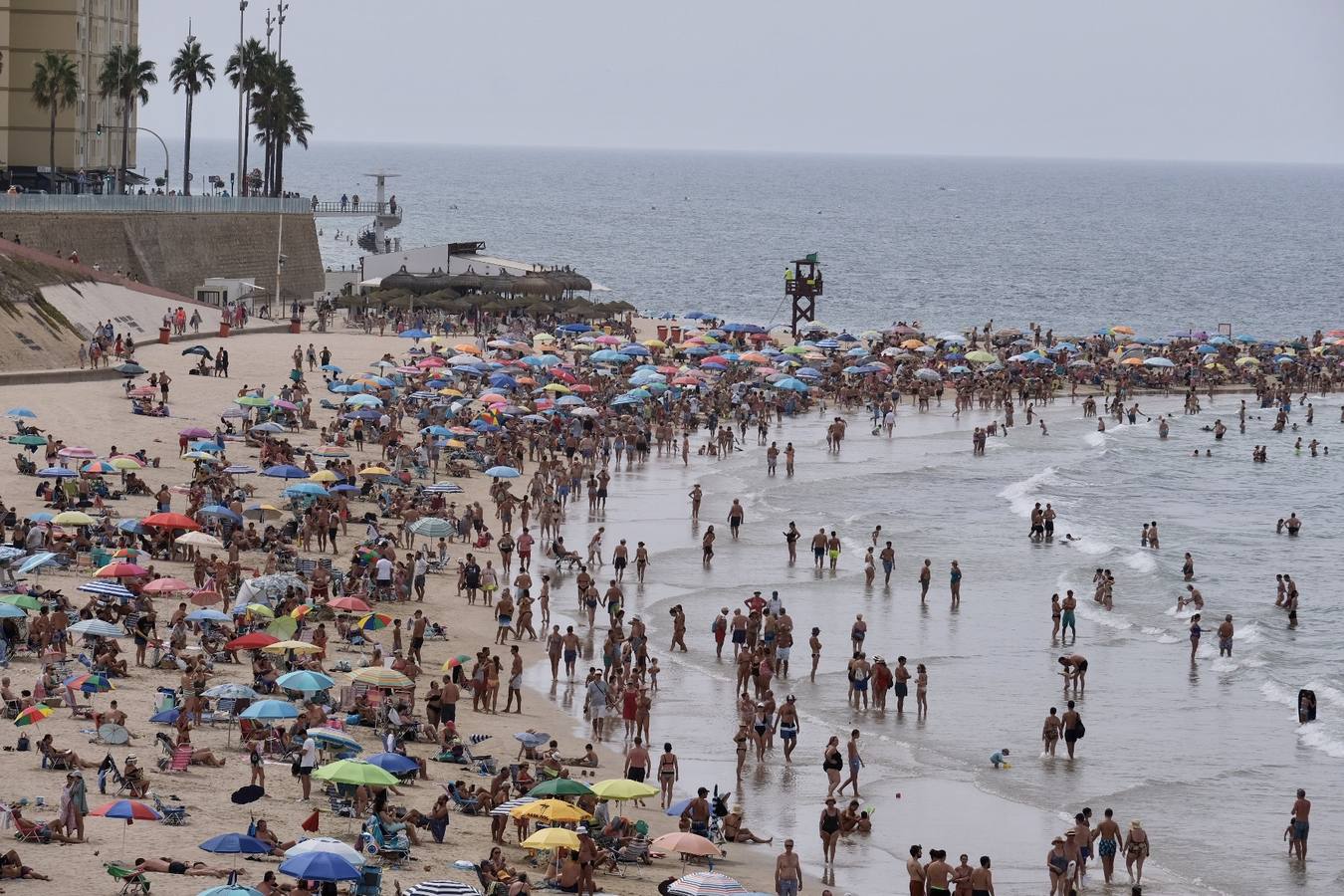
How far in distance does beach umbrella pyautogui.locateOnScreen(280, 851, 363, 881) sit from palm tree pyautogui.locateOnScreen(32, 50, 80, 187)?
50792mm

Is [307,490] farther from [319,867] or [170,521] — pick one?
[319,867]

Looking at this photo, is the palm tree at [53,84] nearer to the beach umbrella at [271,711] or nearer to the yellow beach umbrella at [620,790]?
the beach umbrella at [271,711]

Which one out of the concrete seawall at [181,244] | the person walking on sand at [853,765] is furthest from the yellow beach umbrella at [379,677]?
the concrete seawall at [181,244]

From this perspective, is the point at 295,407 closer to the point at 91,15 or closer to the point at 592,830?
the point at 592,830

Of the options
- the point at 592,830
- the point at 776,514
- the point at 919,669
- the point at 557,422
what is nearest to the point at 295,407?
the point at 557,422

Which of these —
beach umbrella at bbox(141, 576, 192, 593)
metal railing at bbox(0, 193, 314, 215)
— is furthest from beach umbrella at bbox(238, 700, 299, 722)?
metal railing at bbox(0, 193, 314, 215)

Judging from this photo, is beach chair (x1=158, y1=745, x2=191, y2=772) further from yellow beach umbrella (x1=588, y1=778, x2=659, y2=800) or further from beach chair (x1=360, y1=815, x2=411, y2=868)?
yellow beach umbrella (x1=588, y1=778, x2=659, y2=800)

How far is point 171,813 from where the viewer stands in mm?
17312

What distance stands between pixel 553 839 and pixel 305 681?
16.5 ft

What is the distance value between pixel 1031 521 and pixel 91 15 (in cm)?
4620

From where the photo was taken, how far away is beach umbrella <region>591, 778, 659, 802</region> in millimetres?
18422

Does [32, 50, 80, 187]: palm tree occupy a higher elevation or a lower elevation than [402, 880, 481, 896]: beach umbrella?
higher

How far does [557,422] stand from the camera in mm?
44781

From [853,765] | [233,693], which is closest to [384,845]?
[233,693]
